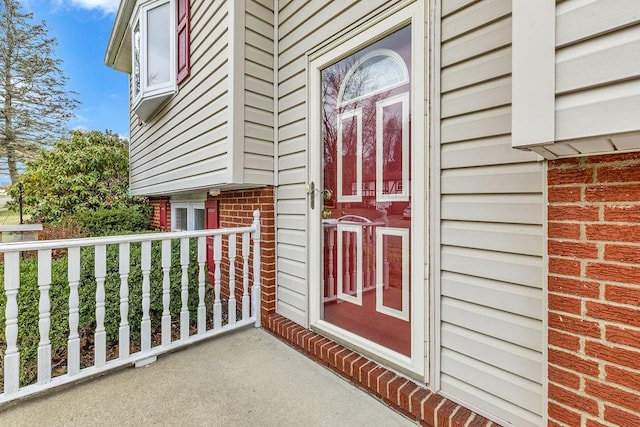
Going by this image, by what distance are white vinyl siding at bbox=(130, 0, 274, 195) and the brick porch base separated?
1.42 metres

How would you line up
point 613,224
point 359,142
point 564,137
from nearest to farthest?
1. point 564,137
2. point 613,224
3. point 359,142

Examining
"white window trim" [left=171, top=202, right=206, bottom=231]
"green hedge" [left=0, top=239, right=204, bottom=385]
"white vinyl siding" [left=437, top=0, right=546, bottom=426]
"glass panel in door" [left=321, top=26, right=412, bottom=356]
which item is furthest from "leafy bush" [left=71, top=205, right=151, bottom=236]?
"white vinyl siding" [left=437, top=0, right=546, bottom=426]

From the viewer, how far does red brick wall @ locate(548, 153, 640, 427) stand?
105cm

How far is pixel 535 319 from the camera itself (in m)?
1.37

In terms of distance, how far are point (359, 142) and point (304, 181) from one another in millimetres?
605

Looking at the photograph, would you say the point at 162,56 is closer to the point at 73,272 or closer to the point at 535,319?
the point at 73,272

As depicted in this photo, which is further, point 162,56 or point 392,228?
point 162,56

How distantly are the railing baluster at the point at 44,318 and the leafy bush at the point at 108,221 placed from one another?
14.9ft

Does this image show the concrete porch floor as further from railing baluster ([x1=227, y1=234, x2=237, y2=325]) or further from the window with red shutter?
the window with red shutter

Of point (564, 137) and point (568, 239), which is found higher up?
point (564, 137)

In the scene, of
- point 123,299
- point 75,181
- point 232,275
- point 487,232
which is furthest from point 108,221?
point 487,232

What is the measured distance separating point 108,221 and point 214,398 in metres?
6.31

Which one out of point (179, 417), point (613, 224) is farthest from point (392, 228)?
point (179, 417)

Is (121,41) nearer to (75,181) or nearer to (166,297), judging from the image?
(75,181)
